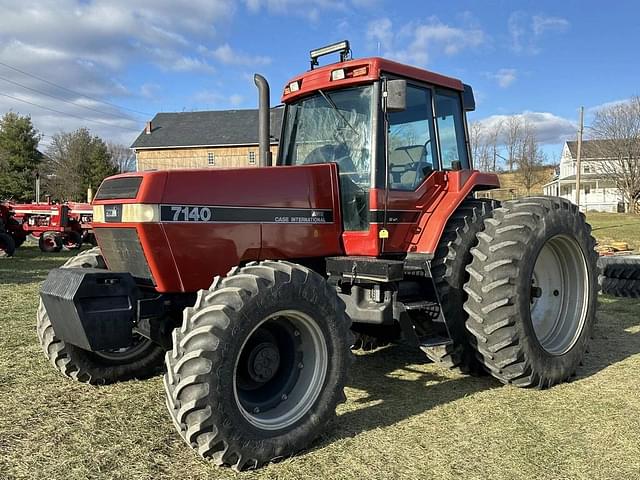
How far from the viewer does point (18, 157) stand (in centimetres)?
4662

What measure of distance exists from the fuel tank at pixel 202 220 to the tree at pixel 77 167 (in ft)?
160

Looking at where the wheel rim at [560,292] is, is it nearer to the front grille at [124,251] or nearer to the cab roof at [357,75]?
the cab roof at [357,75]

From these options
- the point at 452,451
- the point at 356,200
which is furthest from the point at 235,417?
the point at 356,200

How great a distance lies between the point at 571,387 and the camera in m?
4.91

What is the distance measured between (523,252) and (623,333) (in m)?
3.30

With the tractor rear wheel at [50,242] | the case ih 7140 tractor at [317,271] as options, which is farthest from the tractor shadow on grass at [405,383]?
the tractor rear wheel at [50,242]

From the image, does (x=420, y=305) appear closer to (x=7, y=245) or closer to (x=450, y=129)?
(x=450, y=129)

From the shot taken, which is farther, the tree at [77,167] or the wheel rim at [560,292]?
the tree at [77,167]

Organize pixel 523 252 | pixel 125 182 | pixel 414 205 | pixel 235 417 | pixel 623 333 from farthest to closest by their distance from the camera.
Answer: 1. pixel 623 333
2. pixel 414 205
3. pixel 523 252
4. pixel 125 182
5. pixel 235 417

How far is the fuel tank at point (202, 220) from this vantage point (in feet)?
12.2

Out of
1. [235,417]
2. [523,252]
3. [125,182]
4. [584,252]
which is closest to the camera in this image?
[235,417]

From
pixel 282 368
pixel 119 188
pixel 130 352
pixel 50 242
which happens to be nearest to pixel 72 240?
pixel 50 242

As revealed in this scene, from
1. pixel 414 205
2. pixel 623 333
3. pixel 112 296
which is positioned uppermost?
pixel 414 205

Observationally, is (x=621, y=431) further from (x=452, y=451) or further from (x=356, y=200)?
(x=356, y=200)
